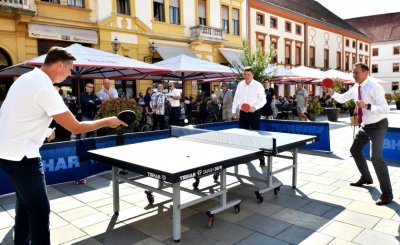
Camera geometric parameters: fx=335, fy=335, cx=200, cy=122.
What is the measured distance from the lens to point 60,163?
5.67 metres

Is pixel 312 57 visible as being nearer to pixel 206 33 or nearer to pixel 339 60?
pixel 339 60

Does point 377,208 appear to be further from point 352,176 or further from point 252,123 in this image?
point 252,123

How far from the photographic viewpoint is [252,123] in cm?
718

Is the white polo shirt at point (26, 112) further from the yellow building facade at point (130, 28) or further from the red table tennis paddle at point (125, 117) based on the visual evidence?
the yellow building facade at point (130, 28)

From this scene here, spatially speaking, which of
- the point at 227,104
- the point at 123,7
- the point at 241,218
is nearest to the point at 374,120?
the point at 241,218

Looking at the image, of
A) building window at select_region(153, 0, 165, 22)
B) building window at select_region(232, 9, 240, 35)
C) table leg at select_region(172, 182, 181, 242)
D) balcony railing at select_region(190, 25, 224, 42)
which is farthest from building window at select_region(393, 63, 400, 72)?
table leg at select_region(172, 182, 181, 242)

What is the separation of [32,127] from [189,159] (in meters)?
1.69

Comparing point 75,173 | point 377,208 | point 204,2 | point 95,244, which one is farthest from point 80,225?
point 204,2

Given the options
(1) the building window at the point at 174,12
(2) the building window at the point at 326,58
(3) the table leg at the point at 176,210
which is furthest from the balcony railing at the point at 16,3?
(2) the building window at the point at 326,58

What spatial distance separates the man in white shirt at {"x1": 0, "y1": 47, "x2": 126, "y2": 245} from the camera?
2.47 metres

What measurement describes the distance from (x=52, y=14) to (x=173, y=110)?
24.8ft

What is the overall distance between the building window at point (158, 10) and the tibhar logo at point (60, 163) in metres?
14.9

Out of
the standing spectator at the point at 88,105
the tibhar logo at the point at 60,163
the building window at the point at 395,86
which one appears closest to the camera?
the tibhar logo at the point at 60,163

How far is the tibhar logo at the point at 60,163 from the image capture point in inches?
216
